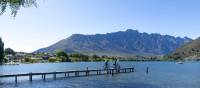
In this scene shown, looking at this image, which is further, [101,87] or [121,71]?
[121,71]

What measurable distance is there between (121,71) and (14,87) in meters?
70.8

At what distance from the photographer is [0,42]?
128250 mm

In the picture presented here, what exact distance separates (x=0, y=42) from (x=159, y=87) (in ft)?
248

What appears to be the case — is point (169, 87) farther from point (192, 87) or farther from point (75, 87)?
point (75, 87)

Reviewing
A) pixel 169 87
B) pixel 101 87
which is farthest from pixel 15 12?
pixel 169 87

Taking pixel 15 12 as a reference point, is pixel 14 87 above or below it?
below

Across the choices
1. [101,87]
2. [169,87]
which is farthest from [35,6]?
[169,87]

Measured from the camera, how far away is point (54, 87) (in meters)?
71.3

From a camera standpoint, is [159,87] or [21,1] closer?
[21,1]

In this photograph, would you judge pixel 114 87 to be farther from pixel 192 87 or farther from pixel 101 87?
pixel 192 87

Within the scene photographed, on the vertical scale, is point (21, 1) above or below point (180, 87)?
above

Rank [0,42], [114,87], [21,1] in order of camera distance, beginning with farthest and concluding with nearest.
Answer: [0,42]
[114,87]
[21,1]

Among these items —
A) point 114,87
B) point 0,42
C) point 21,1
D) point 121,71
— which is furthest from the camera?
point 121,71

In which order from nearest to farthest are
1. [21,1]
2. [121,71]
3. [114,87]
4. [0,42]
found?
1. [21,1]
2. [114,87]
3. [0,42]
4. [121,71]
